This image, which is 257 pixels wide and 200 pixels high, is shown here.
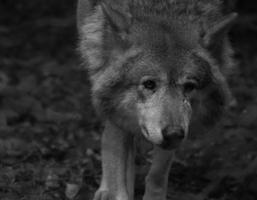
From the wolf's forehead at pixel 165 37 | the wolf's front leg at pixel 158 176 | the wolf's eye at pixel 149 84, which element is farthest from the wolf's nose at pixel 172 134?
the wolf's front leg at pixel 158 176

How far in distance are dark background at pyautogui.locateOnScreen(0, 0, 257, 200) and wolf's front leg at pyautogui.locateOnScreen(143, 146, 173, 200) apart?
26 cm

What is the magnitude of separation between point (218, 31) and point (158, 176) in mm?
1333

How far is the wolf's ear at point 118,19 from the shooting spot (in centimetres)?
532

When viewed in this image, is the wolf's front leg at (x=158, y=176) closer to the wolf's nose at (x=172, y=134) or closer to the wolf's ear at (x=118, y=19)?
the wolf's nose at (x=172, y=134)

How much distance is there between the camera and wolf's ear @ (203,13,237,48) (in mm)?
5430

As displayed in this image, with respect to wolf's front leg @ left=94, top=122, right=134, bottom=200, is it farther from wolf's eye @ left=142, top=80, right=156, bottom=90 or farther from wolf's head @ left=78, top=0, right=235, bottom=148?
wolf's eye @ left=142, top=80, right=156, bottom=90

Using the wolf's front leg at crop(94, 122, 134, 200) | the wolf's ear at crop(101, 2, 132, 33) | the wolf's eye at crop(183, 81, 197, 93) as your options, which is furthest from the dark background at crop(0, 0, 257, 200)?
the wolf's ear at crop(101, 2, 132, 33)

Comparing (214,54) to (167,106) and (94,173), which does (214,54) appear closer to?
(167,106)

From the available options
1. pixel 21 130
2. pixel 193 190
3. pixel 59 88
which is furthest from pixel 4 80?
pixel 193 190

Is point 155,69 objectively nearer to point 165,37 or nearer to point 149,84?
point 149,84

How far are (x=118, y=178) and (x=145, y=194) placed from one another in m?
0.37

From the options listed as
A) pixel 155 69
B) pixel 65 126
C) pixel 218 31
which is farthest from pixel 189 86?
pixel 65 126

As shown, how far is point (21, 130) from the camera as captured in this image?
7480mm

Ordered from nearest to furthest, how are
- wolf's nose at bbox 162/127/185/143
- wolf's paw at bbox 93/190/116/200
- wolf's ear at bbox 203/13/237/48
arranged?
wolf's nose at bbox 162/127/185/143 → wolf's ear at bbox 203/13/237/48 → wolf's paw at bbox 93/190/116/200
